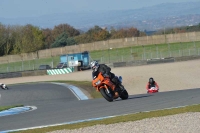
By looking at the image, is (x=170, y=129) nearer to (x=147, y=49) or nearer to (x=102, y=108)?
(x=102, y=108)

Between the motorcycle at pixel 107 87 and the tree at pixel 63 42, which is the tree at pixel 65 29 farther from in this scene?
the motorcycle at pixel 107 87

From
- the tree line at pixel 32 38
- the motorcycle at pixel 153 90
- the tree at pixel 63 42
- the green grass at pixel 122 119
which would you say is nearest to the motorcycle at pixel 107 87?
the motorcycle at pixel 153 90

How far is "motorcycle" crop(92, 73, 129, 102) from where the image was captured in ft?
55.1

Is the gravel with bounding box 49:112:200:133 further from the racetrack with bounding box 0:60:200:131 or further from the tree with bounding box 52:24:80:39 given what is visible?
the tree with bounding box 52:24:80:39

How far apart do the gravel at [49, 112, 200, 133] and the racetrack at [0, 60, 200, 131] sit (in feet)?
8.35

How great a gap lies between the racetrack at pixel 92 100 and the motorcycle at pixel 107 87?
44 cm

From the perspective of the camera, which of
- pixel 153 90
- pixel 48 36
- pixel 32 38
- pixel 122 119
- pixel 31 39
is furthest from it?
pixel 48 36

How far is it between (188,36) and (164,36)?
4.57 m

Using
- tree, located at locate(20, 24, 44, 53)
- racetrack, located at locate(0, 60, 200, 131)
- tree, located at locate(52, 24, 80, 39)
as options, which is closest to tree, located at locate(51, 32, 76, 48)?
tree, located at locate(20, 24, 44, 53)

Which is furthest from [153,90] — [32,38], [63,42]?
[63,42]

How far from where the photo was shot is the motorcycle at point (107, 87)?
16797 mm

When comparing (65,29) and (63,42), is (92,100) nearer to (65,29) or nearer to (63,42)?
(63,42)

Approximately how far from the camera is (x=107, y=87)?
17016 mm

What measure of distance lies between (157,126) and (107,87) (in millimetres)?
7447
